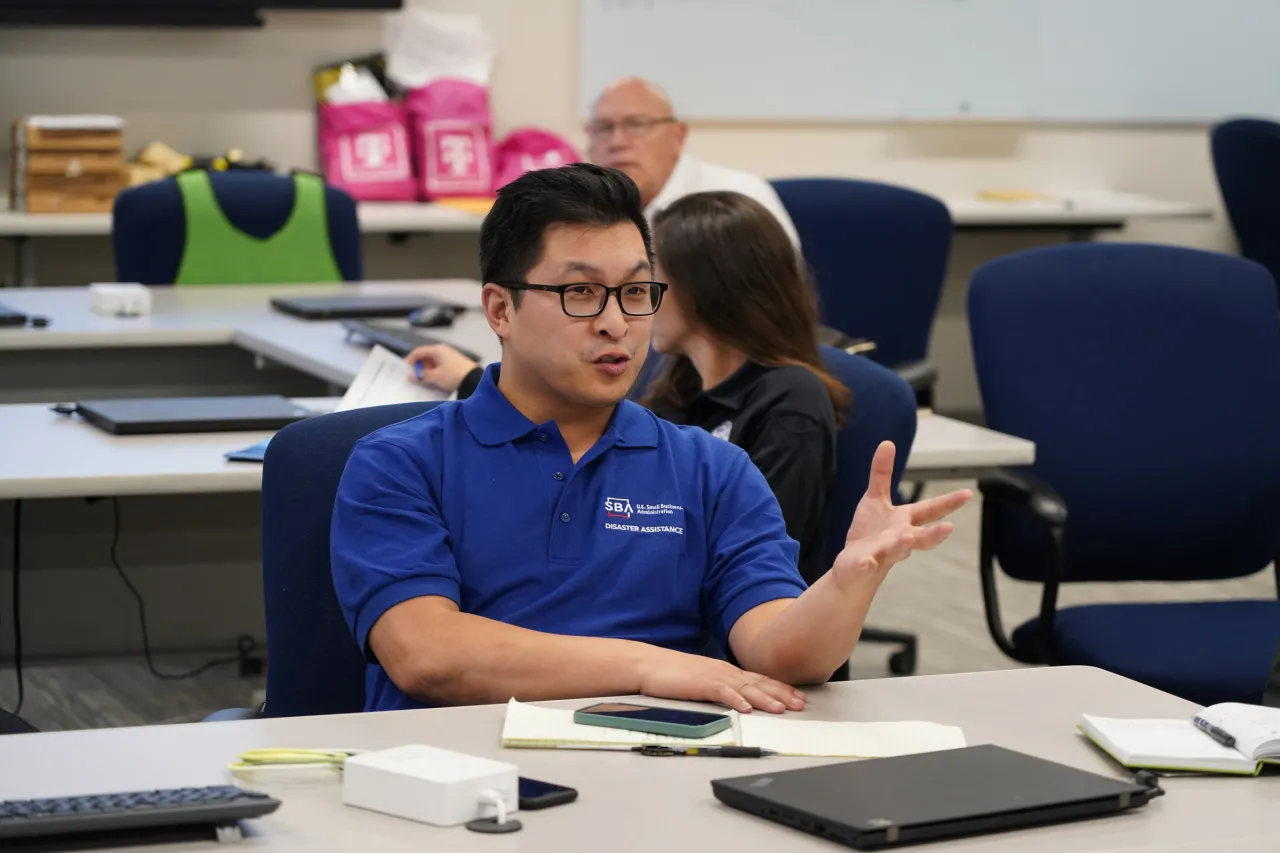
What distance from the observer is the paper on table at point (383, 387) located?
2445 mm

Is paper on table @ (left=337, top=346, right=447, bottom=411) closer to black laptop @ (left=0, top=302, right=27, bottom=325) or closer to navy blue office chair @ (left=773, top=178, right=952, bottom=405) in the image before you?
black laptop @ (left=0, top=302, right=27, bottom=325)

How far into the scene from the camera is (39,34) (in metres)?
5.18

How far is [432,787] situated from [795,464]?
1070mm

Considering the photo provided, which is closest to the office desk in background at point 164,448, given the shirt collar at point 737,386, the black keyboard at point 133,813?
the shirt collar at point 737,386

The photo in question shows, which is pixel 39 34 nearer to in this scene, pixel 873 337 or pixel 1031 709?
pixel 873 337

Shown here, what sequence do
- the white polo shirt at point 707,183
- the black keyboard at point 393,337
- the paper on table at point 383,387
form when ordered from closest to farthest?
1. the paper on table at point 383,387
2. the black keyboard at point 393,337
3. the white polo shirt at point 707,183

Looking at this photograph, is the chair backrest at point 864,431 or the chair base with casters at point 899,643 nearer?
the chair backrest at point 864,431

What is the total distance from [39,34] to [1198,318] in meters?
3.75

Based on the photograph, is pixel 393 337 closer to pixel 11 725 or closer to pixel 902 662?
pixel 902 662

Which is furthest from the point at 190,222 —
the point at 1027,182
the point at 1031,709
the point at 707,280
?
the point at 1027,182

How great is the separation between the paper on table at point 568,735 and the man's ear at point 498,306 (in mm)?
476

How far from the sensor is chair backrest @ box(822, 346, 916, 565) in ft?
7.61

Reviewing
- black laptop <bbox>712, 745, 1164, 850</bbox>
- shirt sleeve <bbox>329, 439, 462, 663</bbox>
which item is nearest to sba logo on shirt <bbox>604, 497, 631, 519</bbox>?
shirt sleeve <bbox>329, 439, 462, 663</bbox>

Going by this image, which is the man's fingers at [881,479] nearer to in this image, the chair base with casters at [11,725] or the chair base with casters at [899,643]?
the chair base with casters at [11,725]
